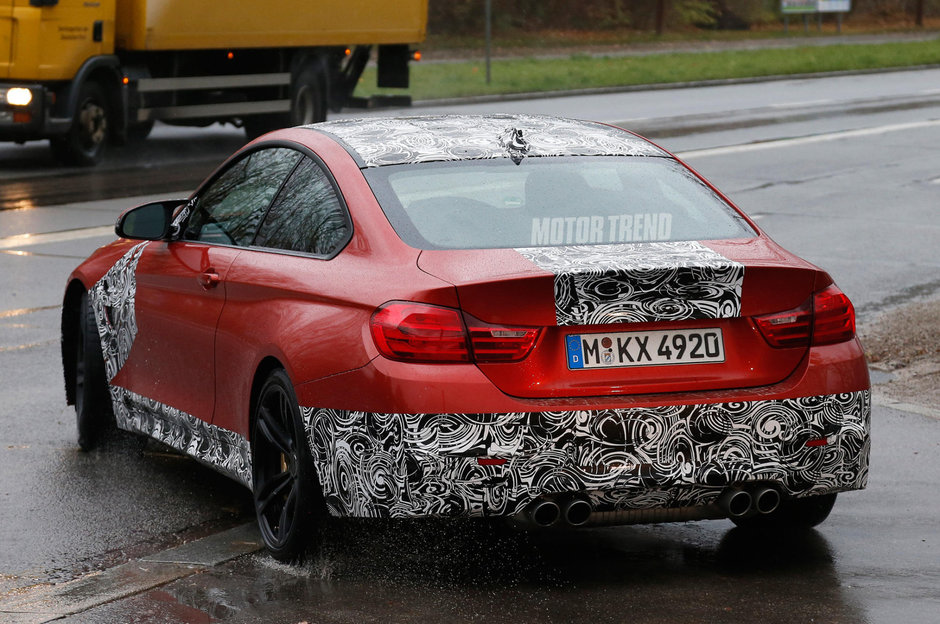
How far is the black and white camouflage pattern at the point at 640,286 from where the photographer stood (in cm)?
454

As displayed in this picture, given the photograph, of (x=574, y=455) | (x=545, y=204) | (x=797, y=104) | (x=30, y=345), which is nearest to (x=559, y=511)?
(x=574, y=455)

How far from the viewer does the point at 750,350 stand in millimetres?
4727

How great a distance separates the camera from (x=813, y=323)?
483cm

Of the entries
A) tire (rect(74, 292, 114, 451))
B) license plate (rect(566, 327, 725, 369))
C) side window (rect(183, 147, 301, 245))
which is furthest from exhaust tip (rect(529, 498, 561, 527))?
tire (rect(74, 292, 114, 451))

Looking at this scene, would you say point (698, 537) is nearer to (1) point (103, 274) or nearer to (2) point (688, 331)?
(2) point (688, 331)

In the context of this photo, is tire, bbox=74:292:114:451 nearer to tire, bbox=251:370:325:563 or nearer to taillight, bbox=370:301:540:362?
tire, bbox=251:370:325:563

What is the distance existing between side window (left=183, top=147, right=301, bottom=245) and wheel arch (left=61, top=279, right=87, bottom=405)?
1.14m

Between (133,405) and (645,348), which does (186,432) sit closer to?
(133,405)

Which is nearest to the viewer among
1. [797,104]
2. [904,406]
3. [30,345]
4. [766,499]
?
[766,499]

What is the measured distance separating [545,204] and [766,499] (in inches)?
46.4

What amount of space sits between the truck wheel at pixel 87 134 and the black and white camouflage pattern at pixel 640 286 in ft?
50.1

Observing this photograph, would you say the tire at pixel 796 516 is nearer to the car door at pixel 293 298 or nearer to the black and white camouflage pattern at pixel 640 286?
the black and white camouflage pattern at pixel 640 286

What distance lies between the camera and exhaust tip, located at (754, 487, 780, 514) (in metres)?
4.70

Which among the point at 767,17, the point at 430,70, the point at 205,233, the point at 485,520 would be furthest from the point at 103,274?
the point at 767,17
